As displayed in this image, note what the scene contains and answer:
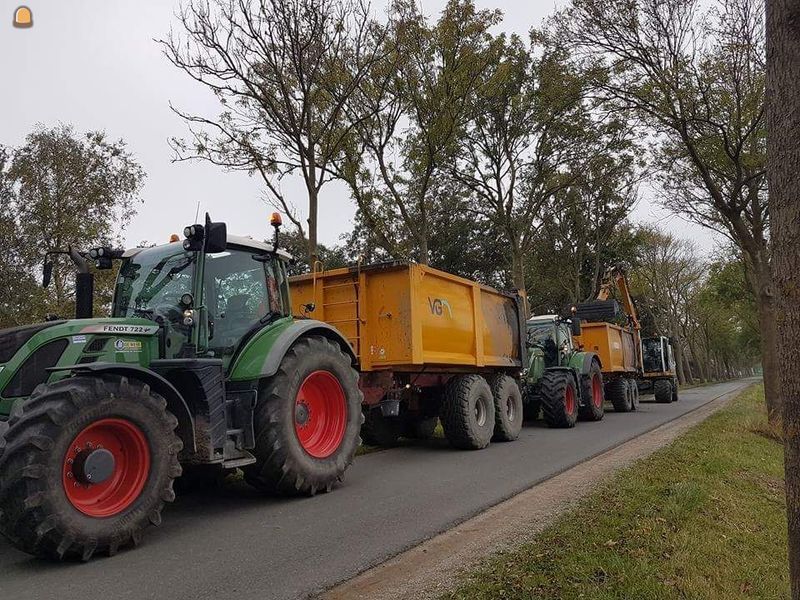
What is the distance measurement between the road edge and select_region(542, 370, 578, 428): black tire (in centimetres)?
533

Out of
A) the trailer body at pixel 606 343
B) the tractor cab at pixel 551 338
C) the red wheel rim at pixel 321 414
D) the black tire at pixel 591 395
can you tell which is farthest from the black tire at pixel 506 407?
the trailer body at pixel 606 343

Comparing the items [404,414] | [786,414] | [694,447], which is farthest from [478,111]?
[786,414]

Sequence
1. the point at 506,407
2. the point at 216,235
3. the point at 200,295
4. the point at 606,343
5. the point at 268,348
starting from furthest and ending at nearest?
the point at 606,343, the point at 506,407, the point at 268,348, the point at 200,295, the point at 216,235

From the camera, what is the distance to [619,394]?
19.1 m

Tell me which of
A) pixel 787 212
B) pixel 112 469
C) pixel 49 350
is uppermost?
pixel 787 212

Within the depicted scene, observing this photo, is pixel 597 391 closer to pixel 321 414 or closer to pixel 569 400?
pixel 569 400

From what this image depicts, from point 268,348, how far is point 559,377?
878 cm

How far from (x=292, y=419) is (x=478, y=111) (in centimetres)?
1654

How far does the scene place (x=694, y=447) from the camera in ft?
29.8

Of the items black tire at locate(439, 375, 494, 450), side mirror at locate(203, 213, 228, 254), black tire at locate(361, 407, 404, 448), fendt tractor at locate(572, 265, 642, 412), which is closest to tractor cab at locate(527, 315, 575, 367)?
fendt tractor at locate(572, 265, 642, 412)

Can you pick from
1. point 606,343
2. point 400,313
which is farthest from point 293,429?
point 606,343

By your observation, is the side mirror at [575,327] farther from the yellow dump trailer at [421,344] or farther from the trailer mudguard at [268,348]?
the trailer mudguard at [268,348]

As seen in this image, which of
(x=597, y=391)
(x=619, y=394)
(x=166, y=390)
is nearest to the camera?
(x=166, y=390)

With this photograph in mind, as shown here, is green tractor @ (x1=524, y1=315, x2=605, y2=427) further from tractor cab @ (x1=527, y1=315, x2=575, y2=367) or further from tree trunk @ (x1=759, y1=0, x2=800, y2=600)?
tree trunk @ (x1=759, y1=0, x2=800, y2=600)
